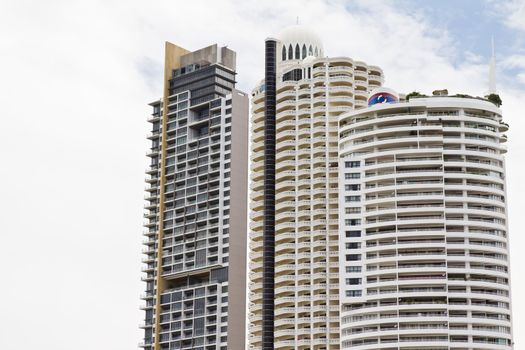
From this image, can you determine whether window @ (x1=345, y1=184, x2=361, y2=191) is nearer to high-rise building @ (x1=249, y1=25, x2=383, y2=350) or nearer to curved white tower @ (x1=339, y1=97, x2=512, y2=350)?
curved white tower @ (x1=339, y1=97, x2=512, y2=350)

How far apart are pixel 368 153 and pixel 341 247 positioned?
1588cm

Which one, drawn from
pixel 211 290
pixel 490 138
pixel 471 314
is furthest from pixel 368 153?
pixel 211 290

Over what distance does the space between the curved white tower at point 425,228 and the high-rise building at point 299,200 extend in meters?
11.2

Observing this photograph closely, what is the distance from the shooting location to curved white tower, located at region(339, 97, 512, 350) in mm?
159625

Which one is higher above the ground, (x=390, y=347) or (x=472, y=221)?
(x=472, y=221)

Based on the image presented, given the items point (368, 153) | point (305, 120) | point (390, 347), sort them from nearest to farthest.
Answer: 1. point (390, 347)
2. point (368, 153)
3. point (305, 120)

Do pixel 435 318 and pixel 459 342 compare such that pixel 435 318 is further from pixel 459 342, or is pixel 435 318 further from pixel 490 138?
pixel 490 138

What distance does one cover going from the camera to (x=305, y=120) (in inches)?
7470

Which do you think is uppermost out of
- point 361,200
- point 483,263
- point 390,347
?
point 361,200

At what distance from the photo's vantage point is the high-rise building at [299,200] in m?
177

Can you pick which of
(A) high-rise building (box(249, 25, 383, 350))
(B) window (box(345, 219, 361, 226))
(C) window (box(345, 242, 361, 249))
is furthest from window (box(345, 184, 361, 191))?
(A) high-rise building (box(249, 25, 383, 350))

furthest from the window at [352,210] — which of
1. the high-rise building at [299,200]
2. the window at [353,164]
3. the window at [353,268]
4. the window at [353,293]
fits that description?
the window at [353,293]

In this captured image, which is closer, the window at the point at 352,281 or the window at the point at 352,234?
the window at the point at 352,281

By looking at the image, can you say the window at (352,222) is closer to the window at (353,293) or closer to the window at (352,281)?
the window at (352,281)
